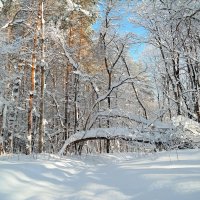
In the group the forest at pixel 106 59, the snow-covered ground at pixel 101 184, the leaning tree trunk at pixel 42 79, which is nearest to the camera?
the snow-covered ground at pixel 101 184

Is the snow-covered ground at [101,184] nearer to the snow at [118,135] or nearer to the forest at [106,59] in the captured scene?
the forest at [106,59]

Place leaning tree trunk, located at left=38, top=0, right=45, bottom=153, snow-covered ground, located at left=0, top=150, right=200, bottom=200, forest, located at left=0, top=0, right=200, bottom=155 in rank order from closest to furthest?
1. snow-covered ground, located at left=0, top=150, right=200, bottom=200
2. forest, located at left=0, top=0, right=200, bottom=155
3. leaning tree trunk, located at left=38, top=0, right=45, bottom=153

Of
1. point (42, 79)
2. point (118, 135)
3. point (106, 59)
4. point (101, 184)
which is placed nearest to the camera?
point (101, 184)

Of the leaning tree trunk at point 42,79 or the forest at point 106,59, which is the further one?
the leaning tree trunk at point 42,79

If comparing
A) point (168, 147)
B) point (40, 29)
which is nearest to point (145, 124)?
point (168, 147)

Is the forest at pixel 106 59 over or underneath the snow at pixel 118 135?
over

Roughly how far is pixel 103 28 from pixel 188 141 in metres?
11.9

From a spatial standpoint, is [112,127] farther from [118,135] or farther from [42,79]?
[42,79]

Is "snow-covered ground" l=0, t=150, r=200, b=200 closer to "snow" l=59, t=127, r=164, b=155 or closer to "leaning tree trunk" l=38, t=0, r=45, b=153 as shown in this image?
"snow" l=59, t=127, r=164, b=155

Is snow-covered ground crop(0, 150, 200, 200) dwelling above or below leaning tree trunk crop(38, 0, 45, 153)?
below

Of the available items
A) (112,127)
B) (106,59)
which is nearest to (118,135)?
(112,127)

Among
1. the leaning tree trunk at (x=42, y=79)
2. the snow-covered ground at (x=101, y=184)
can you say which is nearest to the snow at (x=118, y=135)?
the leaning tree trunk at (x=42, y=79)

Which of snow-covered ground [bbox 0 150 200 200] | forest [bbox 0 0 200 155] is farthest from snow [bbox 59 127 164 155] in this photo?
snow-covered ground [bbox 0 150 200 200]

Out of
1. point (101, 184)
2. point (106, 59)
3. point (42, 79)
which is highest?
point (106, 59)
